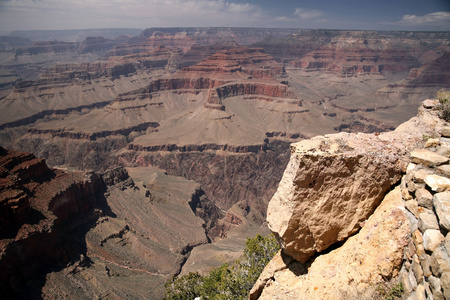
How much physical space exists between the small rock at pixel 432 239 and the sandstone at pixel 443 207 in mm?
348

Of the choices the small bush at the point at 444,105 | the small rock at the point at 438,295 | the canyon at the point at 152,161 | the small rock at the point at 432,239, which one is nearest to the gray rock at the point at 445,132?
the small bush at the point at 444,105

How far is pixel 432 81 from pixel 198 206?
520ft

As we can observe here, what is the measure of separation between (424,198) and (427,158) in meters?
1.70

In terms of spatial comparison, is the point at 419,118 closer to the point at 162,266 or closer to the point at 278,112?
the point at 162,266

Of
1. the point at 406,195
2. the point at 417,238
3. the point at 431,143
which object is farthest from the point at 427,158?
the point at 417,238

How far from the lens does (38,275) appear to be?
31.8m

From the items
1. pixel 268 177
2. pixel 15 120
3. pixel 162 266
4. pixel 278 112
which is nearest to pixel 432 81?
pixel 278 112

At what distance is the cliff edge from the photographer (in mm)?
9234

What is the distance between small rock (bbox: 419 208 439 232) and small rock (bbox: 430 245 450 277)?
0.75m

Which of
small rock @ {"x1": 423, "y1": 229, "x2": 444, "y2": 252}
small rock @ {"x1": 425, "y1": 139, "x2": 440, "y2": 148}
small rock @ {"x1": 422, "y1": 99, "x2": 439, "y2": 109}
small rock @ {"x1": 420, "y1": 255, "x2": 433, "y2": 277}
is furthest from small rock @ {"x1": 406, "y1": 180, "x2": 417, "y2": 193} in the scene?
small rock @ {"x1": 422, "y1": 99, "x2": 439, "y2": 109}

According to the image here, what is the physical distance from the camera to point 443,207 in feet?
25.3

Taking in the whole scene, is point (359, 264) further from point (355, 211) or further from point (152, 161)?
point (152, 161)

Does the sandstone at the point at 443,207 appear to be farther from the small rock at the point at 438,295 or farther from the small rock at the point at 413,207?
the small rock at the point at 438,295

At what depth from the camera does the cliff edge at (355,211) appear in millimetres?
Result: 9234
